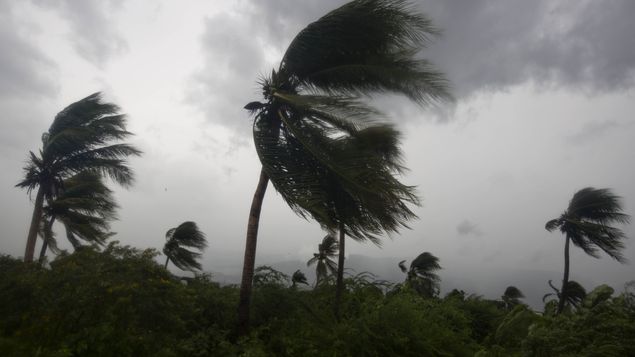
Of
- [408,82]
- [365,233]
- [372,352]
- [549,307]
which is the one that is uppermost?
[408,82]

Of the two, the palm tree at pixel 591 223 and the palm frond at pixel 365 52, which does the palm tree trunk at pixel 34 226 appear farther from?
the palm tree at pixel 591 223

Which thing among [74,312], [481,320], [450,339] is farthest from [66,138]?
[481,320]

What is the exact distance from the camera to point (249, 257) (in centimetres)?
827

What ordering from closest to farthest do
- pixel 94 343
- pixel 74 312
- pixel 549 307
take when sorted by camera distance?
1. pixel 94 343
2. pixel 74 312
3. pixel 549 307

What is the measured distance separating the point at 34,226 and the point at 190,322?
8.53 m

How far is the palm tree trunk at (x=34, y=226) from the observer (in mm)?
12273

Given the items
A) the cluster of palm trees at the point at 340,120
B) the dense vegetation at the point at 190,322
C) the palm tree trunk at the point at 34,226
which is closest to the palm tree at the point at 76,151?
the palm tree trunk at the point at 34,226

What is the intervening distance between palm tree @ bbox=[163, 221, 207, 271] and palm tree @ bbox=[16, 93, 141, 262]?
17.5 ft

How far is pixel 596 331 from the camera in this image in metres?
7.13

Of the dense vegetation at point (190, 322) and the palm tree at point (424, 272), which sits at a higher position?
the palm tree at point (424, 272)

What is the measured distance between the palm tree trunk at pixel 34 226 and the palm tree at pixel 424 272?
19.1 meters

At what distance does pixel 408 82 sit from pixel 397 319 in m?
5.76

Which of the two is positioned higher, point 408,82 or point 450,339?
point 408,82

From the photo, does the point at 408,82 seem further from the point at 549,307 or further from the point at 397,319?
the point at 549,307
